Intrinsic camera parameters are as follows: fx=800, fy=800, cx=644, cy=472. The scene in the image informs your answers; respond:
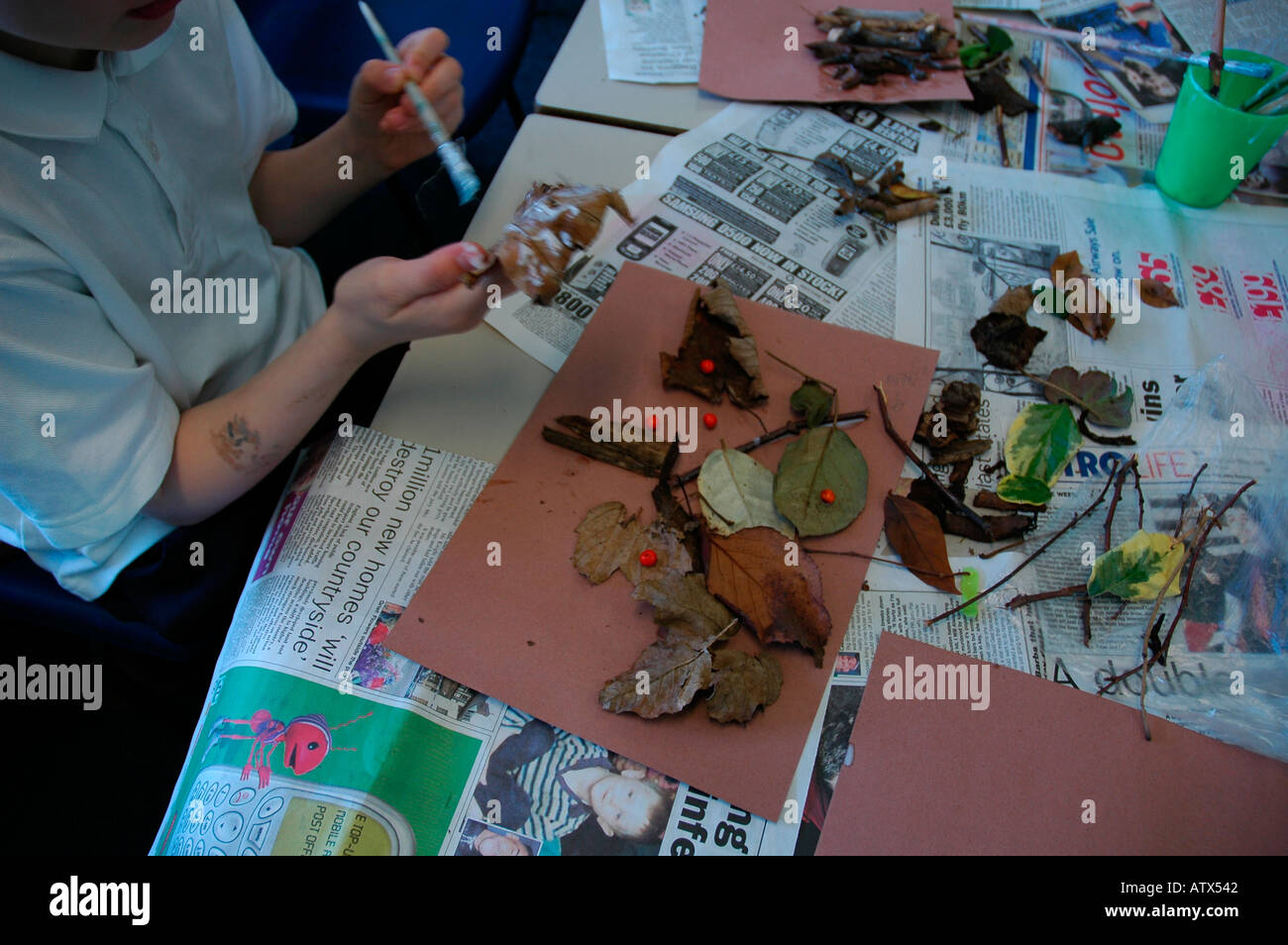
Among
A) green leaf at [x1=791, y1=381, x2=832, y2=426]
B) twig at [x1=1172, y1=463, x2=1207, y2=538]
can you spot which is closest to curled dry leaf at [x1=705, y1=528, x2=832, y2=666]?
green leaf at [x1=791, y1=381, x2=832, y2=426]

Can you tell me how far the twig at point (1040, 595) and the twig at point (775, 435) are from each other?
0.22 metres

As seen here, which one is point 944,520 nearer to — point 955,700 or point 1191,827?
point 955,700

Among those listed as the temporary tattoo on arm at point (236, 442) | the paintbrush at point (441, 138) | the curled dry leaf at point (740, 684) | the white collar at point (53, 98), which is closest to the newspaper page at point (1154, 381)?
the curled dry leaf at point (740, 684)

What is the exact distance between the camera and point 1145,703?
0.68m

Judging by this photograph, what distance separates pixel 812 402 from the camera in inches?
31.0

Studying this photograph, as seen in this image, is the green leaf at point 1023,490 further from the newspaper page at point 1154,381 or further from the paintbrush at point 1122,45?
the paintbrush at point 1122,45

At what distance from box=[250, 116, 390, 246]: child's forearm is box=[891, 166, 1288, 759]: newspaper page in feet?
2.15

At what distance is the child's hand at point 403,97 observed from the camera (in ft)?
2.69

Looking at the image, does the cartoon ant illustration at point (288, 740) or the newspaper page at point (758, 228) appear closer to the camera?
the cartoon ant illustration at point (288, 740)

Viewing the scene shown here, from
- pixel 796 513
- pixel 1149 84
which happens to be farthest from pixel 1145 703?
pixel 1149 84

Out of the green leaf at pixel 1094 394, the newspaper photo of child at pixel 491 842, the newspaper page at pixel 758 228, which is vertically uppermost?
the newspaper page at pixel 758 228

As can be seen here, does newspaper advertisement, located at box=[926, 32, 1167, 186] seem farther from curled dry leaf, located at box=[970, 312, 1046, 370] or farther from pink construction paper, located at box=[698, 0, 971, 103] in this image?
curled dry leaf, located at box=[970, 312, 1046, 370]

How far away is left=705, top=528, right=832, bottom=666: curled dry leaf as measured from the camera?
0.68 metres
